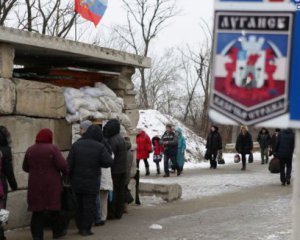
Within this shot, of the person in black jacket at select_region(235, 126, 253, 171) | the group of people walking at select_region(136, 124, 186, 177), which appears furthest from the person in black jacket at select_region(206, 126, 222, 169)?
the group of people walking at select_region(136, 124, 186, 177)

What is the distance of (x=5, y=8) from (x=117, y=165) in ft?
63.4

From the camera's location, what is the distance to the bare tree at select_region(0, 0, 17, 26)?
2635 centimetres

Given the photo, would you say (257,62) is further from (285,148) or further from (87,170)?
(285,148)

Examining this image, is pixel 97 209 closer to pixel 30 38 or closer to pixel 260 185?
pixel 30 38

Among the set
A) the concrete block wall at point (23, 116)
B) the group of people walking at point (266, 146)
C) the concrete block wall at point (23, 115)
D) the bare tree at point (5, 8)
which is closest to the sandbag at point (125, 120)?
the concrete block wall at point (23, 115)

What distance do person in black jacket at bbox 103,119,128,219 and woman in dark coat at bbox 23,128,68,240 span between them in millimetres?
1782

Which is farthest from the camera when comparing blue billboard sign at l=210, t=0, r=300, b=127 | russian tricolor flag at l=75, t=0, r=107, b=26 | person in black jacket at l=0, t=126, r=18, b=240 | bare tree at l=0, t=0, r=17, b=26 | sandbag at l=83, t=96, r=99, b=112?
bare tree at l=0, t=0, r=17, b=26

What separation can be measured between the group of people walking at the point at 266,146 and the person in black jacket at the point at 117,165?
4.29 metres

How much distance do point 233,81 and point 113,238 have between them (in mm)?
5585

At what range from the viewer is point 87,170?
27.6ft

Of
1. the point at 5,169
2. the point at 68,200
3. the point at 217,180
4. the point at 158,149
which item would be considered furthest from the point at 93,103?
the point at 158,149

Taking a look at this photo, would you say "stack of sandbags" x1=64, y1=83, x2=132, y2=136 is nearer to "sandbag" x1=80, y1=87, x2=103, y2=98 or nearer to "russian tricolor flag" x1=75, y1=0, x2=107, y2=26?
"sandbag" x1=80, y1=87, x2=103, y2=98

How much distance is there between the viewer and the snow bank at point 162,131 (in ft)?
80.8

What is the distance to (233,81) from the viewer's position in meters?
3.15
